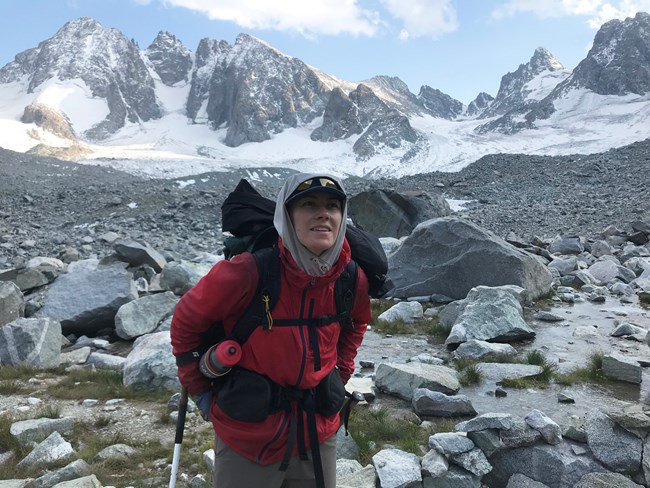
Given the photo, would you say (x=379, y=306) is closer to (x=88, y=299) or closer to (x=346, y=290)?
(x=88, y=299)

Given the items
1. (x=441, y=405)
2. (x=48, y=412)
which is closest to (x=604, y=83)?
(x=441, y=405)

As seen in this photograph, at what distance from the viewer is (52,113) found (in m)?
167

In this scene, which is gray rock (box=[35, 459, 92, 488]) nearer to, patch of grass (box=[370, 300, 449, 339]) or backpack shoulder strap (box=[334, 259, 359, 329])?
backpack shoulder strap (box=[334, 259, 359, 329])

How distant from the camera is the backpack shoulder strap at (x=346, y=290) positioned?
3113mm

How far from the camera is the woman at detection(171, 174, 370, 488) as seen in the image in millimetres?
2838

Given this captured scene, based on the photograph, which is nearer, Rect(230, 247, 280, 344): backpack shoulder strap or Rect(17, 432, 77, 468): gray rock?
Rect(230, 247, 280, 344): backpack shoulder strap

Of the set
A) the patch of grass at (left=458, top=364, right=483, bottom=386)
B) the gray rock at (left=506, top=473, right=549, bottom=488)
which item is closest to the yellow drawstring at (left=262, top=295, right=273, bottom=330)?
the gray rock at (left=506, top=473, right=549, bottom=488)

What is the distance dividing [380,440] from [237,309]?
3208 millimetres

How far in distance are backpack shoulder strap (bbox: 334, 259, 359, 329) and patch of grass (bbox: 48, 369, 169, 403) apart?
15.4 ft

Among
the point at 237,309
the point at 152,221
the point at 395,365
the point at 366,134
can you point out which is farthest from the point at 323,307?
the point at 366,134

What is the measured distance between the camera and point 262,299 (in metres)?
2.85

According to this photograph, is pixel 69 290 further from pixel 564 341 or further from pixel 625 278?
pixel 625 278

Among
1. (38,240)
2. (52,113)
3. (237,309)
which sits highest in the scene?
(52,113)

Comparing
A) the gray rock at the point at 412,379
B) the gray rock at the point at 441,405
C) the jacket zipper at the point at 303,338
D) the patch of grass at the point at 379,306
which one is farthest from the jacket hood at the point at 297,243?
the patch of grass at the point at 379,306
